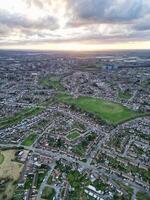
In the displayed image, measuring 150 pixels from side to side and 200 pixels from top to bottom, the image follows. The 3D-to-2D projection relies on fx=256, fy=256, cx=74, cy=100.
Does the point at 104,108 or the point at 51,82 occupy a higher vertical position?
the point at 104,108

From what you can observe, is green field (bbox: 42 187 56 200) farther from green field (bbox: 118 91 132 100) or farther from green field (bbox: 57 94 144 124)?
green field (bbox: 118 91 132 100)

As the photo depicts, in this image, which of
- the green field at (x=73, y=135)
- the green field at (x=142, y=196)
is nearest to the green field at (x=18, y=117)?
the green field at (x=73, y=135)

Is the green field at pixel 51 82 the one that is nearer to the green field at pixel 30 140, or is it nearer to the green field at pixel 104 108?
the green field at pixel 104 108

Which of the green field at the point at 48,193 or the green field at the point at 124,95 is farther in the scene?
the green field at the point at 124,95

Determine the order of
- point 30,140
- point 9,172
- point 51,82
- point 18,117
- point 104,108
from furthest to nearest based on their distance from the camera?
point 51,82 < point 104,108 < point 18,117 < point 30,140 < point 9,172

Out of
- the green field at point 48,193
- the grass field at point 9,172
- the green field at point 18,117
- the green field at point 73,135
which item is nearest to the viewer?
the green field at point 48,193

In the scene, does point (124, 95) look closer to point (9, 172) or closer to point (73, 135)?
point (73, 135)

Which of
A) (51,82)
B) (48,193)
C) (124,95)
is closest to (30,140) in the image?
(48,193)

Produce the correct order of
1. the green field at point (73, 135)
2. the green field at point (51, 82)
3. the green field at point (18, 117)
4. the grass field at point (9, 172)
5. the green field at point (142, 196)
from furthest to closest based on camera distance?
the green field at point (51, 82) → the green field at point (18, 117) → the green field at point (73, 135) → the grass field at point (9, 172) → the green field at point (142, 196)
